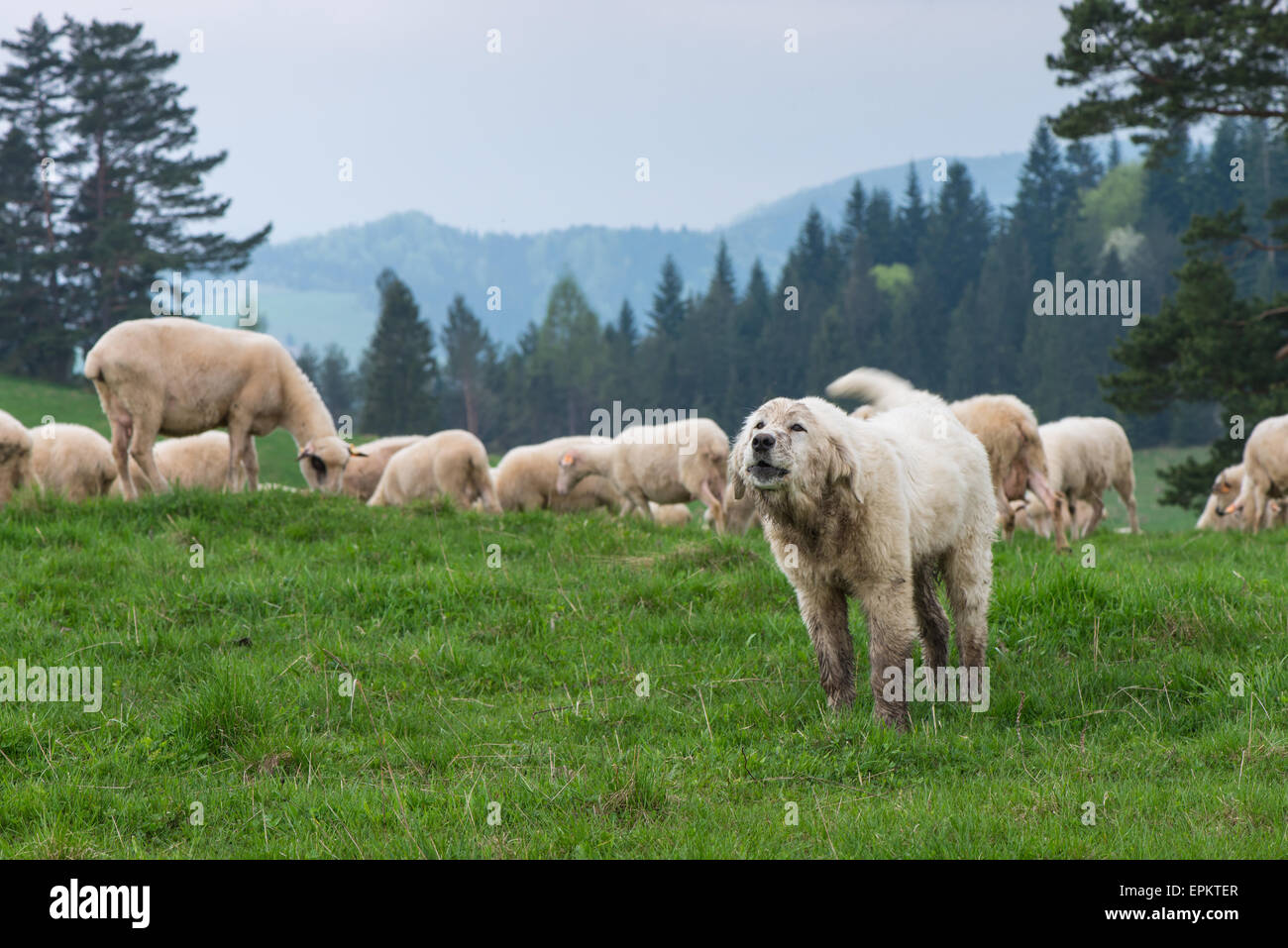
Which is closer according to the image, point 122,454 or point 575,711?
point 575,711

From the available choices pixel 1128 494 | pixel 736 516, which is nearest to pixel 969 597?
pixel 736 516

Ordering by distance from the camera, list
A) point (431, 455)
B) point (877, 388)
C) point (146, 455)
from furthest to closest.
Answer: point (431, 455) → point (146, 455) → point (877, 388)

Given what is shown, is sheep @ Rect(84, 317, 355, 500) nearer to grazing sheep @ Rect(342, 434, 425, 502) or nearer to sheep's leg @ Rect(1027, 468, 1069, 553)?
grazing sheep @ Rect(342, 434, 425, 502)

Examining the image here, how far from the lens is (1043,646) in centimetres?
825

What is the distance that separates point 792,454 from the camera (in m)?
6.55

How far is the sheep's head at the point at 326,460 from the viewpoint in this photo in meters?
15.1

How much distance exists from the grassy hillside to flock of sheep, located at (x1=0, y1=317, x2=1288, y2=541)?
2167mm

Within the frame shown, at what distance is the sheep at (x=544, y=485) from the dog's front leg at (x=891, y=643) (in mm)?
11740

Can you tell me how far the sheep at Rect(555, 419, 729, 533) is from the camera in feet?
54.9

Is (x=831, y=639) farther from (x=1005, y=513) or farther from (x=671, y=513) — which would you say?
(x=671, y=513)

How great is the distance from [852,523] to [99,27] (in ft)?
197

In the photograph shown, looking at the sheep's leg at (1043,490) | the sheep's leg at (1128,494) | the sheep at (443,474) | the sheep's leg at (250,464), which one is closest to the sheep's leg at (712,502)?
the sheep at (443,474)

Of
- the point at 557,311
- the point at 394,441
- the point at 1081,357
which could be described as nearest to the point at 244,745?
the point at 394,441

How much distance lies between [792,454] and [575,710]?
6.55 ft
